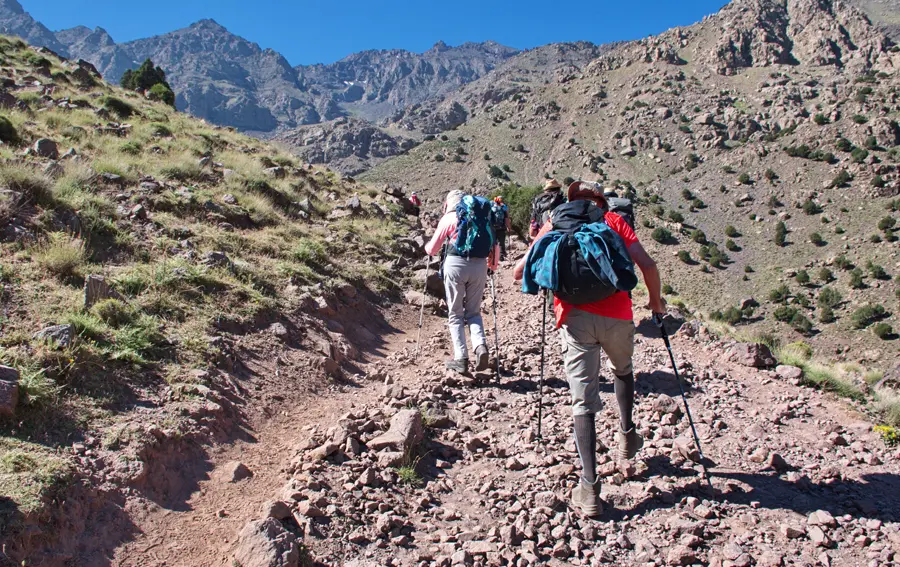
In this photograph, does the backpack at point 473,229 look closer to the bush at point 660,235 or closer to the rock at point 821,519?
the rock at point 821,519

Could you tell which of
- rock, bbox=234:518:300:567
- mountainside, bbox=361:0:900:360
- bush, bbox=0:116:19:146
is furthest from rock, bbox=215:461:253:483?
mountainside, bbox=361:0:900:360

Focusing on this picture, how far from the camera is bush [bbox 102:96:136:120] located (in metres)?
16.1

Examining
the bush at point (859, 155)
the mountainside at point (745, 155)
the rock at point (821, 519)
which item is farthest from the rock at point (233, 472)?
the bush at point (859, 155)

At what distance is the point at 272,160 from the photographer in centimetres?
1633

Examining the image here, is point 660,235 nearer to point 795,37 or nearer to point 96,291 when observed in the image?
point 96,291

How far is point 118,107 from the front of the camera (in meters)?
16.5

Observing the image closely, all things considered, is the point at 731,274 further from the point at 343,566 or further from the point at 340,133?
the point at 340,133

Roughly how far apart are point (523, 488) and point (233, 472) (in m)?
2.18

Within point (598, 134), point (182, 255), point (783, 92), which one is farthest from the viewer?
point (598, 134)

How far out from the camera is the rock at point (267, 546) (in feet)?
9.12

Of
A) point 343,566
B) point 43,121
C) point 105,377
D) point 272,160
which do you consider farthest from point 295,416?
point 272,160

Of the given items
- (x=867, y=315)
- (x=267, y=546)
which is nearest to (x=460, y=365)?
(x=267, y=546)

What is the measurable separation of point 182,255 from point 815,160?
242ft

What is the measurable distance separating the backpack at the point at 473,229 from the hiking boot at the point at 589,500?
2.94 meters
